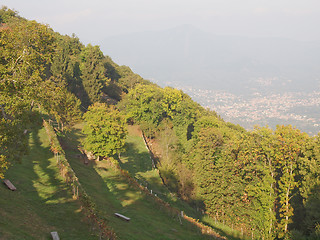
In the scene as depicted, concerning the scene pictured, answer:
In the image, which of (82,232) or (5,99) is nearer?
(5,99)

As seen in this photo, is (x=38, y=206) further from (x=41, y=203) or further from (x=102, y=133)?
(x=102, y=133)

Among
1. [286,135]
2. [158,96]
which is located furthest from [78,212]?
[158,96]

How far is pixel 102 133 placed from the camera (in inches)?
1598

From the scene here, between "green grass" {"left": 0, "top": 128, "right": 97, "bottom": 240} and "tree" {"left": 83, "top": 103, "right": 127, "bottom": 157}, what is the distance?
30.5ft

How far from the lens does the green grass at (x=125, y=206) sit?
80.1 feet

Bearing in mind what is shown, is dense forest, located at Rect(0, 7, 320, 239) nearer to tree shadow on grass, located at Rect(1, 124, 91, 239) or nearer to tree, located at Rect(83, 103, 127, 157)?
tree, located at Rect(83, 103, 127, 157)

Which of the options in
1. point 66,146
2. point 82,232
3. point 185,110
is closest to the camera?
point 82,232

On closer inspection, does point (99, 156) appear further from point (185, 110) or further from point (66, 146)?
point (185, 110)

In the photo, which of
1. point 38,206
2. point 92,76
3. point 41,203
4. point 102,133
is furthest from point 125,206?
point 92,76

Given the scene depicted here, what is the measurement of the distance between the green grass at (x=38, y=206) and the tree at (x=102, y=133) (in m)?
9.31

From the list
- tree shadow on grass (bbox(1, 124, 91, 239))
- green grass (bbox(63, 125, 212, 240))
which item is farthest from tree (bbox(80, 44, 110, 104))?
tree shadow on grass (bbox(1, 124, 91, 239))

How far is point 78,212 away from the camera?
71.8 ft

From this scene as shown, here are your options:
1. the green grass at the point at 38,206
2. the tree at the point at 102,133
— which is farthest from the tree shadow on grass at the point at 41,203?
the tree at the point at 102,133

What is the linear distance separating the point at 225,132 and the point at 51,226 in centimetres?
4951
